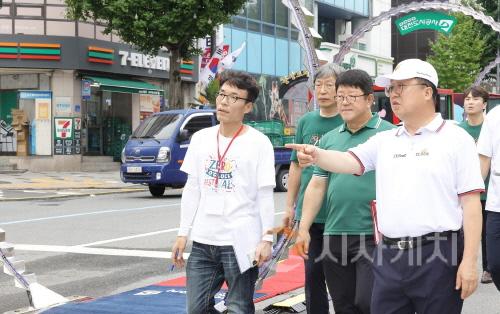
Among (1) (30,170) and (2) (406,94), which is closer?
(2) (406,94)

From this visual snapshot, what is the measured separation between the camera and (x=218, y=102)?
4.55 m

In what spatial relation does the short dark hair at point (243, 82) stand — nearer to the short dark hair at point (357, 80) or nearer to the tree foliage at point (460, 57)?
the short dark hair at point (357, 80)

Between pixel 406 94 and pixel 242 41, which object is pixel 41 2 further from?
pixel 406 94

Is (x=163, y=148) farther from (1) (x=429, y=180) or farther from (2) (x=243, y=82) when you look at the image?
(1) (x=429, y=180)

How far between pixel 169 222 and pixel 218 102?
8849 millimetres

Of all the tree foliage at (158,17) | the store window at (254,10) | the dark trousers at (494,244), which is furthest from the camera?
the store window at (254,10)

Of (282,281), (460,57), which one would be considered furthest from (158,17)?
(460,57)

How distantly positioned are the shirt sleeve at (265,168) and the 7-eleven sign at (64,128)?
84.0ft

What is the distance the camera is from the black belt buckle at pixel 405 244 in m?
3.62

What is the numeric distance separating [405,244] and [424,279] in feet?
0.59

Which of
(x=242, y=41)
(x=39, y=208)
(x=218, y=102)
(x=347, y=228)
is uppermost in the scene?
(x=242, y=41)

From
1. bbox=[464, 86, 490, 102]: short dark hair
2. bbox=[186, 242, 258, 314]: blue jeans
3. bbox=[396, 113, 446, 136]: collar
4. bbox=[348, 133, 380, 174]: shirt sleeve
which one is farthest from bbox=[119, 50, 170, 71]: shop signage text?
bbox=[396, 113, 446, 136]: collar

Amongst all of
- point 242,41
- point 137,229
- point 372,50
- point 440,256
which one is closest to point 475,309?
point 440,256

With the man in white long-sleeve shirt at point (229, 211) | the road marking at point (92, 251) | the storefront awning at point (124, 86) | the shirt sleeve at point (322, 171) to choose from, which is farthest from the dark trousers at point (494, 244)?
the storefront awning at point (124, 86)
